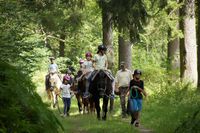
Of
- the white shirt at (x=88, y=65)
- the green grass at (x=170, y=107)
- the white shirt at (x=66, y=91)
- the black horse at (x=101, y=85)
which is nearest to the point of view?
the green grass at (x=170, y=107)

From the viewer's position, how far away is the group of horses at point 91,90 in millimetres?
15406

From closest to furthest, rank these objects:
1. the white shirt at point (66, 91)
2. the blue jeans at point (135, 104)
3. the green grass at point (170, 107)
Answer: the green grass at point (170, 107) < the blue jeans at point (135, 104) < the white shirt at point (66, 91)

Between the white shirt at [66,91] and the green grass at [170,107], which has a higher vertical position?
the white shirt at [66,91]

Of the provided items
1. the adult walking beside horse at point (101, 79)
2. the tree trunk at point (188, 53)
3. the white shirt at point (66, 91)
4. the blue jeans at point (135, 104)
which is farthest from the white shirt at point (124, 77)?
the tree trunk at point (188, 53)

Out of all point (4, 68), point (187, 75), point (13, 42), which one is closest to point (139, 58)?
point (187, 75)

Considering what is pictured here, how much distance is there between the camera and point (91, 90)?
1586 centimetres

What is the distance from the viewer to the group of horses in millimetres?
15406

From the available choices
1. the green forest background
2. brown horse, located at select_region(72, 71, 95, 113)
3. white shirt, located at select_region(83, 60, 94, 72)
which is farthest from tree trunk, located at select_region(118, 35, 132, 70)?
white shirt, located at select_region(83, 60, 94, 72)

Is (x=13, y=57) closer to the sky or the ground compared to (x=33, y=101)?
closer to the sky

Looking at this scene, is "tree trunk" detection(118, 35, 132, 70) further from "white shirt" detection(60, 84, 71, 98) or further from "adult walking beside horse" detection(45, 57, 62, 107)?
"white shirt" detection(60, 84, 71, 98)

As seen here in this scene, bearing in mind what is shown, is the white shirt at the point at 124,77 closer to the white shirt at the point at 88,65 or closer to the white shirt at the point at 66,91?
the white shirt at the point at 88,65

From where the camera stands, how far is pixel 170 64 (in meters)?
27.2

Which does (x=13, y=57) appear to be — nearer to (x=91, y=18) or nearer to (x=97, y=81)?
(x=97, y=81)

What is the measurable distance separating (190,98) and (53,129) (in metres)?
14.8
